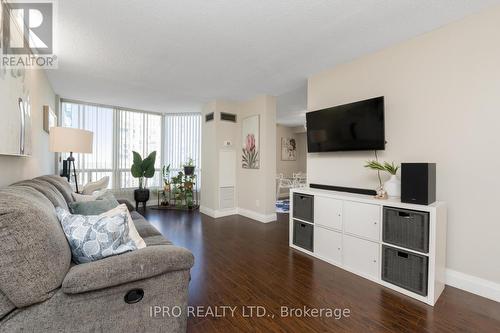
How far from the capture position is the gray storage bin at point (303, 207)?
2.87m

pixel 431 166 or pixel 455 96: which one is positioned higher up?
pixel 455 96

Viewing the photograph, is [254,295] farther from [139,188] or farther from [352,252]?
[139,188]

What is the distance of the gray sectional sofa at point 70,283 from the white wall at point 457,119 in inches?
94.2

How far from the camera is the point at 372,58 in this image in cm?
269

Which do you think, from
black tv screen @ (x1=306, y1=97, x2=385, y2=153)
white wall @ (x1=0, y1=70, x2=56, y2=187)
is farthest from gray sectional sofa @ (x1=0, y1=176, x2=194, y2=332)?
black tv screen @ (x1=306, y1=97, x2=385, y2=153)

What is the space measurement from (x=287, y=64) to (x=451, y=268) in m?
2.80

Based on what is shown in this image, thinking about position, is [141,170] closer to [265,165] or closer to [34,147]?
[34,147]

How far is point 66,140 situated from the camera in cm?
285

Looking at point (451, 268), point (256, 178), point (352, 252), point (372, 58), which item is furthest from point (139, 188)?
point (451, 268)

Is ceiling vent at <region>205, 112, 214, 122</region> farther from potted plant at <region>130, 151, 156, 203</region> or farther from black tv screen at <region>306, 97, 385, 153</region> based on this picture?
black tv screen at <region>306, 97, 385, 153</region>

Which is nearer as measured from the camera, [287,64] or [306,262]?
[306,262]

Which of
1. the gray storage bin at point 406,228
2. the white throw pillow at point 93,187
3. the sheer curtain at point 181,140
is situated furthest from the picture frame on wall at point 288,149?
the gray storage bin at point 406,228

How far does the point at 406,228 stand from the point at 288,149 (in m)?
6.43

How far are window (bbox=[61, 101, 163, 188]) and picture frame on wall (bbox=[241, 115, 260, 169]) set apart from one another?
8.38 ft
